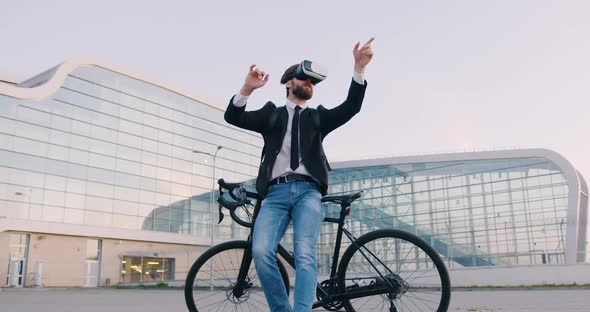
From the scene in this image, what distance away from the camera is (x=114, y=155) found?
3931 centimetres

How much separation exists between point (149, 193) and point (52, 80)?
1056 centimetres

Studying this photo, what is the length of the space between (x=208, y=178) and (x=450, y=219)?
1924 cm

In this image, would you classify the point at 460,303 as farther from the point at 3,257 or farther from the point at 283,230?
the point at 3,257

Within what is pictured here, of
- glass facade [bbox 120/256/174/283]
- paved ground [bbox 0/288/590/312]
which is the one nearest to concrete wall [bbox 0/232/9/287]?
glass facade [bbox 120/256/174/283]

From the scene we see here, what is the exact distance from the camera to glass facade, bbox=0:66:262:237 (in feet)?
112

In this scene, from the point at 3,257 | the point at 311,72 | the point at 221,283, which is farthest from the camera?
the point at 3,257

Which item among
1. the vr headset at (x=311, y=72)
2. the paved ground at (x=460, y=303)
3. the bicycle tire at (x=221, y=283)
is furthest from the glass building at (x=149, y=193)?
the vr headset at (x=311, y=72)

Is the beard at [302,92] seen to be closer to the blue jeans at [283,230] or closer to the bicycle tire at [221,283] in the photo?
the blue jeans at [283,230]

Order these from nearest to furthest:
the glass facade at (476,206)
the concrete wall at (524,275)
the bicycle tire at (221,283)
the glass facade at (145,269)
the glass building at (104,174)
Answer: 1. the bicycle tire at (221,283)
2. the concrete wall at (524,275)
3. the glass building at (104,174)
4. the glass facade at (476,206)
5. the glass facade at (145,269)

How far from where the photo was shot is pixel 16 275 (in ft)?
107

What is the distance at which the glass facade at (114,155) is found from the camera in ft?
112

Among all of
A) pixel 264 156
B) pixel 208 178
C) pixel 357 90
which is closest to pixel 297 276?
pixel 264 156

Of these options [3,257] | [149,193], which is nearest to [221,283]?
[3,257]

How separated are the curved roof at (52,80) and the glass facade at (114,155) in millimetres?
355
